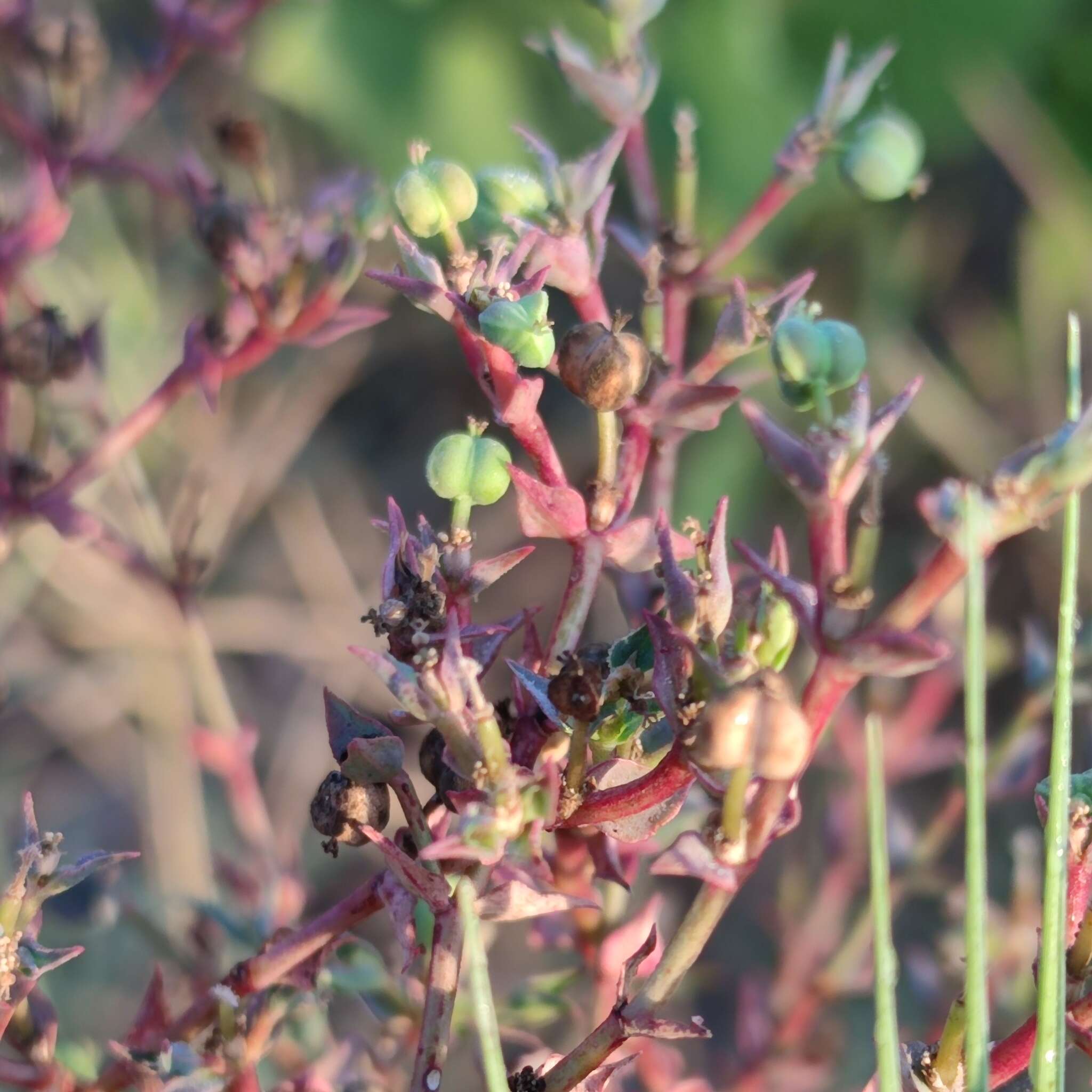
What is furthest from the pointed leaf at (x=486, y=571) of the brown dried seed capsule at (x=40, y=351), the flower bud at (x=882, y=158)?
the brown dried seed capsule at (x=40, y=351)

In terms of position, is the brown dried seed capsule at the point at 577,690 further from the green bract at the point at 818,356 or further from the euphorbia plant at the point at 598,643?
the green bract at the point at 818,356

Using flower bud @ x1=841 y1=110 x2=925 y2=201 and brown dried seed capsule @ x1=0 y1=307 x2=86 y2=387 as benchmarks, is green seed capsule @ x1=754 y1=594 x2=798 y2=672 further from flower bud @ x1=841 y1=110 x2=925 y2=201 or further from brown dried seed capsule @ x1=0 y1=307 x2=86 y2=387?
brown dried seed capsule @ x1=0 y1=307 x2=86 y2=387

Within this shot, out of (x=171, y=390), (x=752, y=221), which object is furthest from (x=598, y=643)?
(x=171, y=390)

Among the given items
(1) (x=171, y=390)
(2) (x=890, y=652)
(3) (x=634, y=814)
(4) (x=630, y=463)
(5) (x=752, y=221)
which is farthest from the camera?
(1) (x=171, y=390)

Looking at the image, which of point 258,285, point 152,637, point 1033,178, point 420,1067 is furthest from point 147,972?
point 1033,178

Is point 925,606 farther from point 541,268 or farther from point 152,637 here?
point 152,637

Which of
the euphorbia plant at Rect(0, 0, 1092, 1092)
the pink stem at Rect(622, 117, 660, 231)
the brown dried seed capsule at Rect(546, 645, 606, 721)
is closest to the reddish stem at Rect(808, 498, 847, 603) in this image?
the euphorbia plant at Rect(0, 0, 1092, 1092)

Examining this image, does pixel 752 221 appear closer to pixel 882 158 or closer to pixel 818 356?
pixel 882 158
